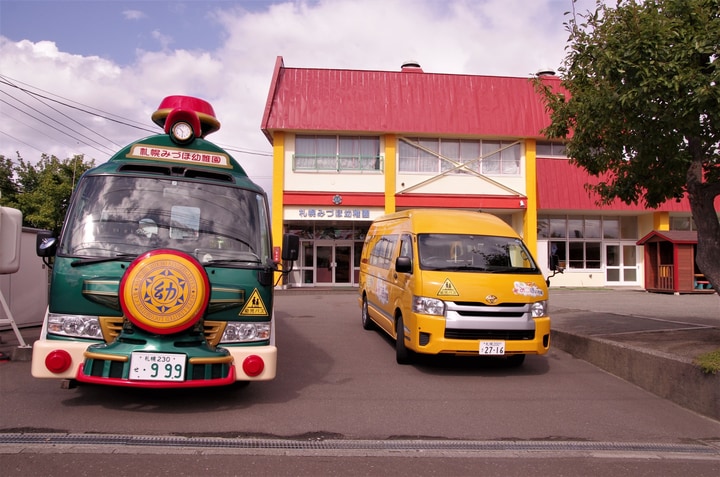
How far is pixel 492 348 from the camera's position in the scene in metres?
6.96

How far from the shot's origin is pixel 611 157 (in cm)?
798

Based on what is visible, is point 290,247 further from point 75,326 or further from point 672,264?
point 672,264

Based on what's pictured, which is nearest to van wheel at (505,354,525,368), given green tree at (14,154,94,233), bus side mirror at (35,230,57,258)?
bus side mirror at (35,230,57,258)

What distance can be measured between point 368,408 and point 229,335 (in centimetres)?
173

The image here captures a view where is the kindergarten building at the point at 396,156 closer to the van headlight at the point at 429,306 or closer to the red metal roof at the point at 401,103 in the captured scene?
the red metal roof at the point at 401,103

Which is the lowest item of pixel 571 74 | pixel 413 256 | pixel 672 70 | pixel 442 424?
pixel 442 424

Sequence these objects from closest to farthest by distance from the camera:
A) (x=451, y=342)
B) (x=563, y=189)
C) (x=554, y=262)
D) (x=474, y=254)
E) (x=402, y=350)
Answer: (x=451, y=342)
(x=402, y=350)
(x=474, y=254)
(x=554, y=262)
(x=563, y=189)

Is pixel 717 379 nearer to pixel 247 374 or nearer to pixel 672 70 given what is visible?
pixel 672 70

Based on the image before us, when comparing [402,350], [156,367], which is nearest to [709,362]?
[402,350]

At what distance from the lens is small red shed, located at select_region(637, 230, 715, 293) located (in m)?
20.7

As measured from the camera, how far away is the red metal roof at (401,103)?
2212 centimetres

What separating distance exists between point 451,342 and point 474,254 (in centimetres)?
155

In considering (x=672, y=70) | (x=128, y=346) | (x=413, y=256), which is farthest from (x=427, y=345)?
(x=672, y=70)

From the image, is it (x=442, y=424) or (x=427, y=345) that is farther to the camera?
(x=427, y=345)
